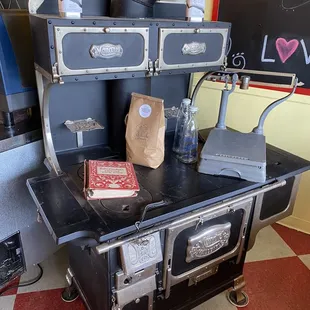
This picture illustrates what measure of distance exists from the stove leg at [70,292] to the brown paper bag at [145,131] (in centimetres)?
62

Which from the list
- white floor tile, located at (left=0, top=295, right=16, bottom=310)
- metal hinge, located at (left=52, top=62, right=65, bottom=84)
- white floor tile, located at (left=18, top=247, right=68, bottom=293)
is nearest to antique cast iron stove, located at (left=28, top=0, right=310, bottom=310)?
metal hinge, located at (left=52, top=62, right=65, bottom=84)

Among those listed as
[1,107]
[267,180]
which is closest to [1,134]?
[1,107]

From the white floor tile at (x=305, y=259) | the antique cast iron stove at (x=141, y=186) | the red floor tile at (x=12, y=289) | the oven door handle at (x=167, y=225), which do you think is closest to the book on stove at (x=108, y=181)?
the antique cast iron stove at (x=141, y=186)

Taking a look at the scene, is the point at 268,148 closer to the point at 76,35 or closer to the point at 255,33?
the point at 255,33

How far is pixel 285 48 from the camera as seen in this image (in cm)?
164

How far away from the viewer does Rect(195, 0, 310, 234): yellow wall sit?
5.74ft

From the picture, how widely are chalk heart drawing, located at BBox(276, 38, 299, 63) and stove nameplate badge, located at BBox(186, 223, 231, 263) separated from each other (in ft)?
3.13

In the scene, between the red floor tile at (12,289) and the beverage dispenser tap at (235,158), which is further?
the red floor tile at (12,289)

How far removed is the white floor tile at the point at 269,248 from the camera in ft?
5.82

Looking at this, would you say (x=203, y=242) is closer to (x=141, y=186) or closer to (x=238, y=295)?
(x=141, y=186)

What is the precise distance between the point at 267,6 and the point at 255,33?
13cm

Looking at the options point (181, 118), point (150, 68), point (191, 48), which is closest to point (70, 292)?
point (181, 118)

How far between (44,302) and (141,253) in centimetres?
75

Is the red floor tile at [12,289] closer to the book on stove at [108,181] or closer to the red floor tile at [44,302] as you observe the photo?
the red floor tile at [44,302]
